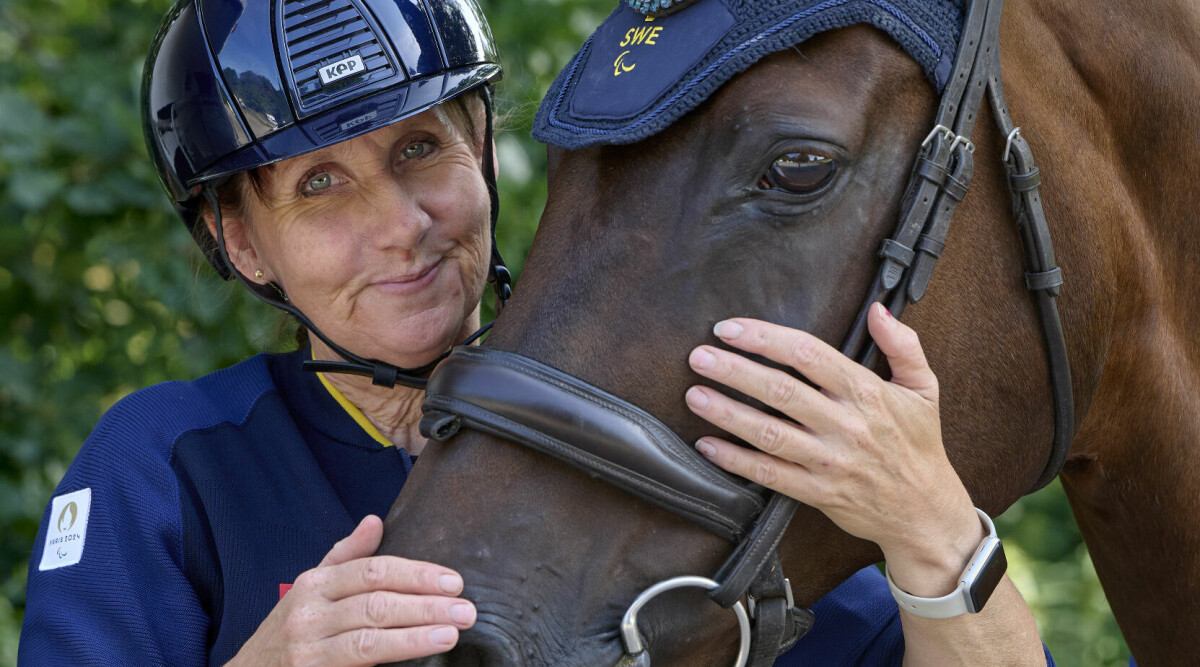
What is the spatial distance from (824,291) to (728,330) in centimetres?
17

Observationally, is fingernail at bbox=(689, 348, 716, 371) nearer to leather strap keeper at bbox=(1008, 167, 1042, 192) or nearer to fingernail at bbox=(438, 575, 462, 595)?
fingernail at bbox=(438, 575, 462, 595)

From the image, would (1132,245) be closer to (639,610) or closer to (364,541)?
A: (639,610)

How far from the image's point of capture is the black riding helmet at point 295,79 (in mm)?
2018

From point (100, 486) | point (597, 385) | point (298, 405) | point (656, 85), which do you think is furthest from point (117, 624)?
point (656, 85)

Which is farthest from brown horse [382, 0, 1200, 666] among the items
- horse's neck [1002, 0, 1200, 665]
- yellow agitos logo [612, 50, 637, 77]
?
yellow agitos logo [612, 50, 637, 77]

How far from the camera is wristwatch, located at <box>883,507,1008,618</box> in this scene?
150cm

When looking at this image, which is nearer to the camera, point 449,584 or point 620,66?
point 449,584

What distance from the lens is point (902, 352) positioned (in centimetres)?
146

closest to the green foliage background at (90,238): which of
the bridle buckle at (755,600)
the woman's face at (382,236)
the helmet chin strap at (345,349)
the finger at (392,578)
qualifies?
the helmet chin strap at (345,349)

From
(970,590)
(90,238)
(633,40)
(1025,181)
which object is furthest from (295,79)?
(90,238)

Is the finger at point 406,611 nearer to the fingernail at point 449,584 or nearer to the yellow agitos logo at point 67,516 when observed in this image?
the fingernail at point 449,584

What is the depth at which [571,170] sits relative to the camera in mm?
1624

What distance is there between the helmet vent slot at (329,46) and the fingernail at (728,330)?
971mm

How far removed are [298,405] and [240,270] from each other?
1.25 feet
